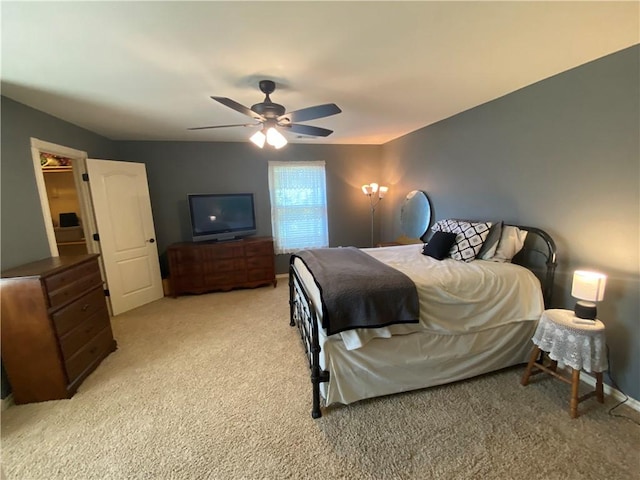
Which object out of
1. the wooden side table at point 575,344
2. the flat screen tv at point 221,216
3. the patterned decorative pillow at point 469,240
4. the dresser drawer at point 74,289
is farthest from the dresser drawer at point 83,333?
the wooden side table at point 575,344

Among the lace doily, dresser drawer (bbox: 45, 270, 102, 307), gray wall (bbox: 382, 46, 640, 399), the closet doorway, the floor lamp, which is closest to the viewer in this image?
the lace doily

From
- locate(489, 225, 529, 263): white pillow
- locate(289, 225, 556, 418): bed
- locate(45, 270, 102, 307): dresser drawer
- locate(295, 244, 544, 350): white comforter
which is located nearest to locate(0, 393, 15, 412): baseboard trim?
locate(45, 270, 102, 307): dresser drawer

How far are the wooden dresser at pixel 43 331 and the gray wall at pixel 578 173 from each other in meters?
3.99

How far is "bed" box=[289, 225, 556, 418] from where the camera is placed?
1.85m

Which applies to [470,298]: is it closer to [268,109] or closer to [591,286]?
[591,286]

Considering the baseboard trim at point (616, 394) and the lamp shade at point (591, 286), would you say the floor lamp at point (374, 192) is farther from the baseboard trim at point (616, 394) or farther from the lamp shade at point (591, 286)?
the baseboard trim at point (616, 394)

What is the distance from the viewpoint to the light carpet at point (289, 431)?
1520mm

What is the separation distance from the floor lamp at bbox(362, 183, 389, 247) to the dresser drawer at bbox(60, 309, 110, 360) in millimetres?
3910

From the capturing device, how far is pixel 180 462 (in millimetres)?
1586

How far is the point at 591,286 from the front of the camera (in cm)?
176

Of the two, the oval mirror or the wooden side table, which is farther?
the oval mirror

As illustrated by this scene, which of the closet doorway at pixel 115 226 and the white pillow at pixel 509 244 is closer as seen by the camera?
the white pillow at pixel 509 244

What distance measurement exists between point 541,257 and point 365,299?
177 cm

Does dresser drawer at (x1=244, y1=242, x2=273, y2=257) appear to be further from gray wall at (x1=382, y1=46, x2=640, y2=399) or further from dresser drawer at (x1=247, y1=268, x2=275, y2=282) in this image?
gray wall at (x1=382, y1=46, x2=640, y2=399)
